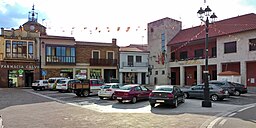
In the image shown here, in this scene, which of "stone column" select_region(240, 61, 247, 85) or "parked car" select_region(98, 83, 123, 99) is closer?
"parked car" select_region(98, 83, 123, 99)

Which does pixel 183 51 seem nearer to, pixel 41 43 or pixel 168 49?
pixel 168 49

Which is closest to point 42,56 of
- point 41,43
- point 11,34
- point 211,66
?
point 41,43

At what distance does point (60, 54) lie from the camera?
140 feet

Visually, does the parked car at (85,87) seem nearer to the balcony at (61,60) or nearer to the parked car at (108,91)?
the parked car at (108,91)

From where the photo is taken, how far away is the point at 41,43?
135 ft

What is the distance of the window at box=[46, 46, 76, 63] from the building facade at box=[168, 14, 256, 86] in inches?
641

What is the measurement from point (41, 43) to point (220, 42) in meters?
25.6

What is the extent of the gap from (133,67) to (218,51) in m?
16.4

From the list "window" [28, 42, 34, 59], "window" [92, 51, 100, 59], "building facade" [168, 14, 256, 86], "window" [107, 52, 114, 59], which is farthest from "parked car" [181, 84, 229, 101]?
"window" [28, 42, 34, 59]

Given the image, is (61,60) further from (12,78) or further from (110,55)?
(110,55)

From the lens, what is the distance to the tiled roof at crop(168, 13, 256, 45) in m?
35.4

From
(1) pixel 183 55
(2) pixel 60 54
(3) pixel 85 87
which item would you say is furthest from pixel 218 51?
(2) pixel 60 54

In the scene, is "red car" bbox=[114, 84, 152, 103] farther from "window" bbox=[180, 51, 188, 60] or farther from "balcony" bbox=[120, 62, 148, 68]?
"balcony" bbox=[120, 62, 148, 68]

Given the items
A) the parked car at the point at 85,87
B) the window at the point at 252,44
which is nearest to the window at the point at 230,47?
the window at the point at 252,44
